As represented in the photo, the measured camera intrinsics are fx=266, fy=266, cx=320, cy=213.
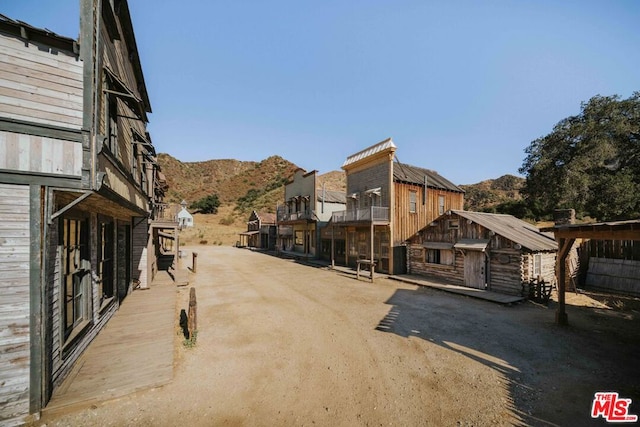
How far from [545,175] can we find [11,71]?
33.8m

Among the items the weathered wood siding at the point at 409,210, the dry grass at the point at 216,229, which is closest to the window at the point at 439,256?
the weathered wood siding at the point at 409,210

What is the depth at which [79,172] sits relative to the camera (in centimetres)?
462

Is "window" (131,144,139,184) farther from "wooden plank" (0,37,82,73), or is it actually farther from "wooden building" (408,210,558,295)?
"wooden building" (408,210,558,295)

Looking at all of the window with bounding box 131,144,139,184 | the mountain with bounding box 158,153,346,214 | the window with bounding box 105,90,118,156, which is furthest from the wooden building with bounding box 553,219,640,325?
the mountain with bounding box 158,153,346,214

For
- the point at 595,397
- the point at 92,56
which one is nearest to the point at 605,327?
the point at 595,397

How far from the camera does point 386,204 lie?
731 inches

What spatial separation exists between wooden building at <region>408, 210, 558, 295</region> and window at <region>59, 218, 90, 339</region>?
50.6ft

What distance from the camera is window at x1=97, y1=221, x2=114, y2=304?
8086 mm

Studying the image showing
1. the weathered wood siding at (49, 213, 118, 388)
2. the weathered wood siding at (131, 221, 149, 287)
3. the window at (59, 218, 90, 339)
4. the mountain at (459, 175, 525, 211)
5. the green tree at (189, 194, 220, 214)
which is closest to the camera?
the weathered wood siding at (49, 213, 118, 388)

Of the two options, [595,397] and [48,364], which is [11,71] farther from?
[595,397]

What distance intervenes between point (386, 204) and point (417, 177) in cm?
428

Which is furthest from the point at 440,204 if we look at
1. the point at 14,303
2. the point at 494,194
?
the point at 494,194

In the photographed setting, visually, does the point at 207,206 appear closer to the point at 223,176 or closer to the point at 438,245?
the point at 223,176

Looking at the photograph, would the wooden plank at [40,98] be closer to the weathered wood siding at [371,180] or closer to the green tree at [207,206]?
the weathered wood siding at [371,180]
